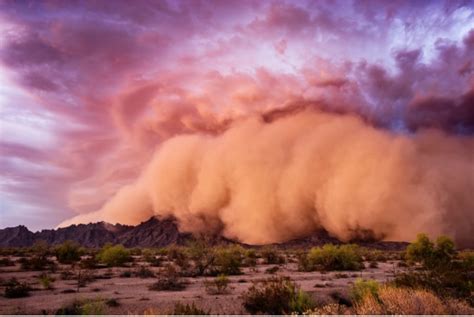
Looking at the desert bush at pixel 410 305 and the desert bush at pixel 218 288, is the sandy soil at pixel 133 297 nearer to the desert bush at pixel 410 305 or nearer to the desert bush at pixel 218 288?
the desert bush at pixel 218 288

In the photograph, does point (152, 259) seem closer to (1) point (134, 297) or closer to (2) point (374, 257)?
(1) point (134, 297)

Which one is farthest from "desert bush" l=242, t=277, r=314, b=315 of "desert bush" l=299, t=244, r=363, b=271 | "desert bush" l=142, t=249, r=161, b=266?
"desert bush" l=142, t=249, r=161, b=266

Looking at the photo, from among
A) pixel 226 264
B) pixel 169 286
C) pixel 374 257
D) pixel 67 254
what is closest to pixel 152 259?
pixel 67 254

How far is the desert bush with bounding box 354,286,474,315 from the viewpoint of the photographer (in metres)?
14.9

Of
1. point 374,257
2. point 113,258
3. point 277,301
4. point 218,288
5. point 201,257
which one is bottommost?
point 277,301

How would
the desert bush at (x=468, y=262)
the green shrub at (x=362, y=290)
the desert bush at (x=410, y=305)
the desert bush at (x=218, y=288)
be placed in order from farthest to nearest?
the desert bush at (x=468, y=262)
the desert bush at (x=218, y=288)
the green shrub at (x=362, y=290)
the desert bush at (x=410, y=305)

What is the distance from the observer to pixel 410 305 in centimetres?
1517

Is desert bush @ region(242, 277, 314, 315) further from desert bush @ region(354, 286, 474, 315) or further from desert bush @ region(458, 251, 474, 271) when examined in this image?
desert bush @ region(458, 251, 474, 271)

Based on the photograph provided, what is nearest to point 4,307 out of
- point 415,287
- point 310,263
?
point 415,287

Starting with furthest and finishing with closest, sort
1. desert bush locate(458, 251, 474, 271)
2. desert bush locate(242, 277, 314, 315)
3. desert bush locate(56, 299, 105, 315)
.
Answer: desert bush locate(458, 251, 474, 271), desert bush locate(242, 277, 314, 315), desert bush locate(56, 299, 105, 315)

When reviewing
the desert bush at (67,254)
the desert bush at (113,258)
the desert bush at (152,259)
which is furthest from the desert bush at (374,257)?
the desert bush at (67,254)

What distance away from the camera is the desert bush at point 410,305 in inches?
585

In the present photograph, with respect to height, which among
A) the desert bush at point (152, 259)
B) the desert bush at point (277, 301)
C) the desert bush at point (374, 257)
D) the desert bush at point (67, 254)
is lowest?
the desert bush at point (277, 301)

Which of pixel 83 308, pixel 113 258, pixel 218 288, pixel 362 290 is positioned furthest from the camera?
pixel 113 258
